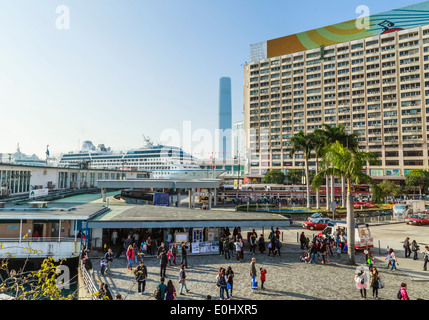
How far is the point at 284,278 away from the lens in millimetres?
14258

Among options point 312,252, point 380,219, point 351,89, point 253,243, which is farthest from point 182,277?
point 351,89

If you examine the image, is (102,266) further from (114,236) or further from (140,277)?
(114,236)

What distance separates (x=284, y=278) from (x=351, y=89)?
9140cm

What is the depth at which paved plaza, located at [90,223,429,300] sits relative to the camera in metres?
12.1

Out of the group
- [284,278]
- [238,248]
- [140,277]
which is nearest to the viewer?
[140,277]

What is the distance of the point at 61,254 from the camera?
58.4ft

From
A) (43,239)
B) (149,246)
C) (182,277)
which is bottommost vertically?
(149,246)

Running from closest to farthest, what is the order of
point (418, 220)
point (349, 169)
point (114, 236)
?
point (349, 169)
point (114, 236)
point (418, 220)

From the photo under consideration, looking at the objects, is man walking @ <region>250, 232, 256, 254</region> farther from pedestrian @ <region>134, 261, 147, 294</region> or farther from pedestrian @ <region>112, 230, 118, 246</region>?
pedestrian @ <region>112, 230, 118, 246</region>

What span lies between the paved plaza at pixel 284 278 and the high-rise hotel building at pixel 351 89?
77986 millimetres

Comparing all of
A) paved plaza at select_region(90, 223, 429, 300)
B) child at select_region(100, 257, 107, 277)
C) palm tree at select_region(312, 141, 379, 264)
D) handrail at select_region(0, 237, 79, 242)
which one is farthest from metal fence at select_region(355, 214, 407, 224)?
handrail at select_region(0, 237, 79, 242)
